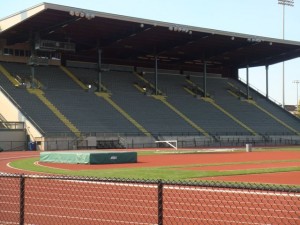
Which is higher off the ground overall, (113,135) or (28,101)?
(28,101)

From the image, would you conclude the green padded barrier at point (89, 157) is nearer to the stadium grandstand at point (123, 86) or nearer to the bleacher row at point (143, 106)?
the stadium grandstand at point (123, 86)

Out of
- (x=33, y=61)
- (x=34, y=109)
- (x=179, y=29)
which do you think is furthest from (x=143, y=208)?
(x=179, y=29)

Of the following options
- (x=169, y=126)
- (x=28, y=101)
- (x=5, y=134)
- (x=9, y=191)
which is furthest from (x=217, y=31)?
(x=9, y=191)

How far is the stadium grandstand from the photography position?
4928cm

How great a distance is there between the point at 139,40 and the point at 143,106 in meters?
7.93

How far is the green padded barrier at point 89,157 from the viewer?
93.6 ft

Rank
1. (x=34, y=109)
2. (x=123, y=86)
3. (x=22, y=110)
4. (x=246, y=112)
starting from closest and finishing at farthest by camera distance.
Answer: (x=22, y=110), (x=34, y=109), (x=123, y=86), (x=246, y=112)

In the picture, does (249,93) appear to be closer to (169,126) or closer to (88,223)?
(169,126)

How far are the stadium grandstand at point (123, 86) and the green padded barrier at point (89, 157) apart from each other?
1645 cm

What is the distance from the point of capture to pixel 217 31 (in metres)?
59.0

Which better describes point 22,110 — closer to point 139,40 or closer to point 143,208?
point 139,40

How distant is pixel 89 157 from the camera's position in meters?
28.2

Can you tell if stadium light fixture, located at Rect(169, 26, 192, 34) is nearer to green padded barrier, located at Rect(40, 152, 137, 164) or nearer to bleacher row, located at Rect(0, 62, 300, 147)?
bleacher row, located at Rect(0, 62, 300, 147)

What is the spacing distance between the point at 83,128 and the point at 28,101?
6.26m
